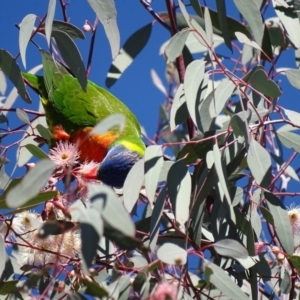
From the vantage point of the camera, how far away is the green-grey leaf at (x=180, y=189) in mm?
1229

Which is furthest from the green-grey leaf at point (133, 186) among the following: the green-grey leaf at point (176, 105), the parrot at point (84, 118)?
the parrot at point (84, 118)

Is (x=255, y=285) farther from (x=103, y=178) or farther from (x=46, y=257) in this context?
(x=103, y=178)

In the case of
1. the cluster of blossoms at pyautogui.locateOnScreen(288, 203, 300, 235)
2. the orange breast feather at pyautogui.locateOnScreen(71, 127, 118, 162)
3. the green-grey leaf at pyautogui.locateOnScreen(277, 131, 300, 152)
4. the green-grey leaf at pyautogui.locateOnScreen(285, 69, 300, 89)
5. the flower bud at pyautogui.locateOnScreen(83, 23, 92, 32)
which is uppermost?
the flower bud at pyautogui.locateOnScreen(83, 23, 92, 32)

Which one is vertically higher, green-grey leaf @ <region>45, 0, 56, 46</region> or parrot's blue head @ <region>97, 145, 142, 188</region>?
green-grey leaf @ <region>45, 0, 56, 46</region>

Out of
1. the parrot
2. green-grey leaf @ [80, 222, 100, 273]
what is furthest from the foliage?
the parrot

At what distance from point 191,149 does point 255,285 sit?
0.31m

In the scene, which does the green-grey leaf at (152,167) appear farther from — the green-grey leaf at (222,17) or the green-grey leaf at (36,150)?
the green-grey leaf at (222,17)

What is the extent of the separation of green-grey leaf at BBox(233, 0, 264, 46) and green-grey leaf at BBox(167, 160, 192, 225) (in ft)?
1.21

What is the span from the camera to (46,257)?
4.58ft

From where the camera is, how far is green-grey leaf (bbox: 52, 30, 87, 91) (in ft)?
4.72

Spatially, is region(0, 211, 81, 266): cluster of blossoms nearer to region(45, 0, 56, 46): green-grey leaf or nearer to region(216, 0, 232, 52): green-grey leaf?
region(45, 0, 56, 46): green-grey leaf

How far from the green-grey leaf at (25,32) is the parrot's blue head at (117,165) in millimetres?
560

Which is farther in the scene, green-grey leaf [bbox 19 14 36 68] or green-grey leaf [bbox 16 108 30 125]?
green-grey leaf [bbox 16 108 30 125]

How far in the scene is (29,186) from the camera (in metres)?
0.86
